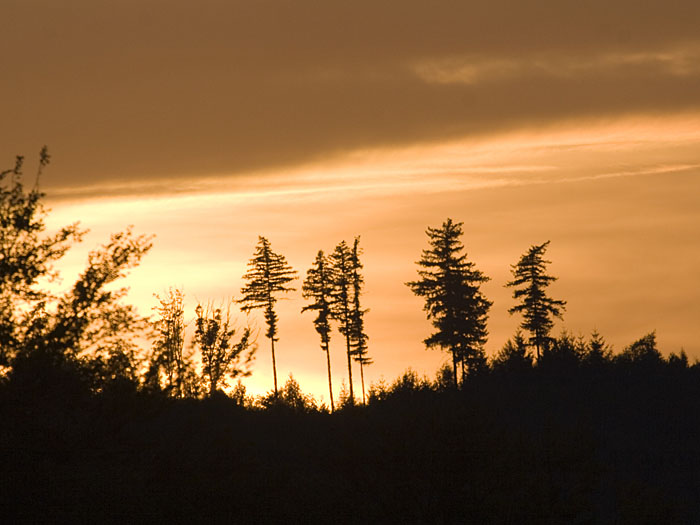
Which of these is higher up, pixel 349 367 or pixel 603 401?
pixel 349 367

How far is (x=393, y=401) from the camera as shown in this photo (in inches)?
2063

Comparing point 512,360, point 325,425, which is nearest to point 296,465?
point 325,425

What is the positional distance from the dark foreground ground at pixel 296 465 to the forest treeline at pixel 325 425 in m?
0.07

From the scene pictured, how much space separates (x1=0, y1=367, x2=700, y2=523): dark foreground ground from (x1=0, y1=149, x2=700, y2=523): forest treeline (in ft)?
0.24

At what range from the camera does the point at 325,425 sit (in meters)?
55.0

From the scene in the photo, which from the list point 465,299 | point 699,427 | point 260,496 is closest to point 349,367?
point 465,299

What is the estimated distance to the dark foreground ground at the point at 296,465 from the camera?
23.6 m

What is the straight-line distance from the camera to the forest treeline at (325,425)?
22.9 meters

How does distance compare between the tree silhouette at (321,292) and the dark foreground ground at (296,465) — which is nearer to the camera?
the dark foreground ground at (296,465)

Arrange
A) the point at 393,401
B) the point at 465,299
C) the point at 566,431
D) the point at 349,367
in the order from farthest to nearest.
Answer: the point at 349,367
the point at 465,299
the point at 566,431
the point at 393,401

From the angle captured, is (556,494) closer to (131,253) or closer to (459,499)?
(459,499)

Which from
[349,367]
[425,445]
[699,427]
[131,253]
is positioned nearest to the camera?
[131,253]

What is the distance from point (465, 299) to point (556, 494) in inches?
1946

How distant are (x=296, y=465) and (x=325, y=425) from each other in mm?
9505
